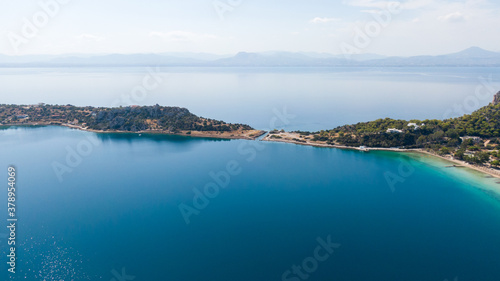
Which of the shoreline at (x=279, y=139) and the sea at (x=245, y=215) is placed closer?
the sea at (x=245, y=215)

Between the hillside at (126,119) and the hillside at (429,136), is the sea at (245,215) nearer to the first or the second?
the hillside at (429,136)

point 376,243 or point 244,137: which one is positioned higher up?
point 244,137

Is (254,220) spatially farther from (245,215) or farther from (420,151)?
(420,151)

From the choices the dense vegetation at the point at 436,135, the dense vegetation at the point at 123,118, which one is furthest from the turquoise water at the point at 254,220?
the dense vegetation at the point at 123,118

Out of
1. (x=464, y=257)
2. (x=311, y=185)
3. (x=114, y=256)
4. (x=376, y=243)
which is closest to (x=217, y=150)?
(x=311, y=185)

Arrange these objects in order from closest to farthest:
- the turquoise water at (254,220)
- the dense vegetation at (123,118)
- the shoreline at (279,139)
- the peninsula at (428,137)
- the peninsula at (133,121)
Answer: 1. the turquoise water at (254,220)
2. the shoreline at (279,139)
3. the peninsula at (428,137)
4. the peninsula at (133,121)
5. the dense vegetation at (123,118)

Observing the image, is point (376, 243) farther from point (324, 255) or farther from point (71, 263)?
point (71, 263)

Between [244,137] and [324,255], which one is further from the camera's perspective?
[244,137]
